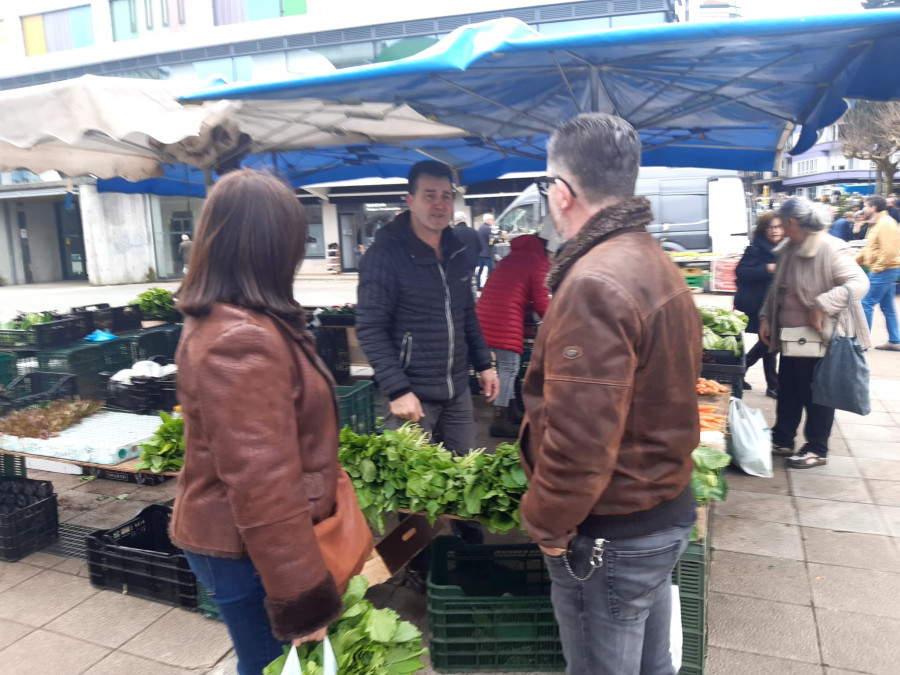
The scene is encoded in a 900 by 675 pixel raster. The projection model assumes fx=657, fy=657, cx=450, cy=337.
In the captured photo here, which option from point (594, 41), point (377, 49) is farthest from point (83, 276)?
point (594, 41)

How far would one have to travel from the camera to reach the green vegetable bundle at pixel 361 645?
1694mm

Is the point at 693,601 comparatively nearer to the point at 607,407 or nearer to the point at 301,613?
the point at 607,407

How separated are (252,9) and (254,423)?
2726cm

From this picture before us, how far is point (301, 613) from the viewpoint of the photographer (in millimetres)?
1567

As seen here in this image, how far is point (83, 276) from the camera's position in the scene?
26.0 metres

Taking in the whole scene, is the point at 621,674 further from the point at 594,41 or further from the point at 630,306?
the point at 594,41

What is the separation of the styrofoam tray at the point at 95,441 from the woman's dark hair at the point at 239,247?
2140 millimetres

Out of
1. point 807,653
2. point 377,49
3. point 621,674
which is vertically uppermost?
point 377,49

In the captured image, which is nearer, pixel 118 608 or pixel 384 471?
pixel 384 471

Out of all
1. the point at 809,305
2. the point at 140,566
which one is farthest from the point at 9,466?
the point at 809,305

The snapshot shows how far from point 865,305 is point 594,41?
329 inches

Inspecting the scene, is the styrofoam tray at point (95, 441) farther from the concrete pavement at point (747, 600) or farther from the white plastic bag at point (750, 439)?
the white plastic bag at point (750, 439)

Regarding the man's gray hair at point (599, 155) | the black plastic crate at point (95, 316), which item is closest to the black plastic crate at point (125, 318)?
the black plastic crate at point (95, 316)

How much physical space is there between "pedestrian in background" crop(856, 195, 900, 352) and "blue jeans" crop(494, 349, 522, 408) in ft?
21.0
